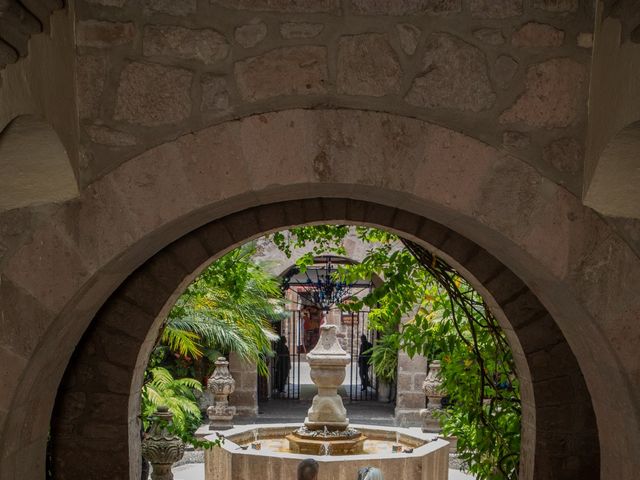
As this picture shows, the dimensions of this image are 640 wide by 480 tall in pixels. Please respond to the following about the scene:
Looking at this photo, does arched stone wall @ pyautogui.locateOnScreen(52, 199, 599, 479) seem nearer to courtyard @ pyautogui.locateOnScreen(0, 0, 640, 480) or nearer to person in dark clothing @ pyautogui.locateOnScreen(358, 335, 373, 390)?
courtyard @ pyautogui.locateOnScreen(0, 0, 640, 480)

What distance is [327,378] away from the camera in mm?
8711

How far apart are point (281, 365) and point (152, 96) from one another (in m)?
12.0

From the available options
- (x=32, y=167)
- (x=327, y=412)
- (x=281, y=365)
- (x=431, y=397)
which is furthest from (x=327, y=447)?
(x=281, y=365)

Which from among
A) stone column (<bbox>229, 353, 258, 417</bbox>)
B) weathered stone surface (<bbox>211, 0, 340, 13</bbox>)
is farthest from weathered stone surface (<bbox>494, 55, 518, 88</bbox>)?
stone column (<bbox>229, 353, 258, 417</bbox>)

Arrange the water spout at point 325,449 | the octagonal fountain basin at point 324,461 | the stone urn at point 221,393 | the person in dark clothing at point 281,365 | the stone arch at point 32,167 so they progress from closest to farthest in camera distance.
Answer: the stone arch at point 32,167
the octagonal fountain basin at point 324,461
the water spout at point 325,449
the stone urn at point 221,393
the person in dark clothing at point 281,365

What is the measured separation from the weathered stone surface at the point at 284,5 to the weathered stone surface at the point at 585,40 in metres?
0.75

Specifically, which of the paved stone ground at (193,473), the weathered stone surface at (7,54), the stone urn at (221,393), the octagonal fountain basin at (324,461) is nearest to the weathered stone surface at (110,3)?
the weathered stone surface at (7,54)

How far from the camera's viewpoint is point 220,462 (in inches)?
310

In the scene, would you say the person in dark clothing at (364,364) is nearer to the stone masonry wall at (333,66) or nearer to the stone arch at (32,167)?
the stone masonry wall at (333,66)

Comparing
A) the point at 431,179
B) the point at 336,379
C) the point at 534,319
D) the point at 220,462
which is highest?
the point at 431,179

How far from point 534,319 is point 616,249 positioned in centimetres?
109

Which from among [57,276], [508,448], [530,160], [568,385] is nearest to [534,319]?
[568,385]

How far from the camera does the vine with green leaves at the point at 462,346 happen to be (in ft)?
14.6

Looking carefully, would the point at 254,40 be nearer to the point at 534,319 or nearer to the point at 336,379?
the point at 534,319
